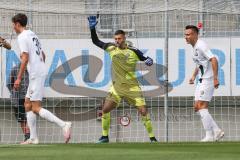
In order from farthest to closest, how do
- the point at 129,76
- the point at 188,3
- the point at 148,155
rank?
1. the point at 188,3
2. the point at 129,76
3. the point at 148,155

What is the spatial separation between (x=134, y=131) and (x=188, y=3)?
301 cm

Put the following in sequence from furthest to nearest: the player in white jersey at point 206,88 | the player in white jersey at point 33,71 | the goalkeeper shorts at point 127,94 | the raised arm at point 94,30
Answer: the goalkeeper shorts at point 127,94, the raised arm at point 94,30, the player in white jersey at point 206,88, the player in white jersey at point 33,71

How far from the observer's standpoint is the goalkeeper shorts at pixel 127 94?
47.8ft

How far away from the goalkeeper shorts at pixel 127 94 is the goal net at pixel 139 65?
206 cm

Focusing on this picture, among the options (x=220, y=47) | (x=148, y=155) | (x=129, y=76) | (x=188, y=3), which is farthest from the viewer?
(x=188, y=3)

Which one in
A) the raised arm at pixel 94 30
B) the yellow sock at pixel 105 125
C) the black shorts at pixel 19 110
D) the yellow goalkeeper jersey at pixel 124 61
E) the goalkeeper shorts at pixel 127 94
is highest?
the raised arm at pixel 94 30

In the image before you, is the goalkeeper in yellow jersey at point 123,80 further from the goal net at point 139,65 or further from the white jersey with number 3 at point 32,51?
the white jersey with number 3 at point 32,51

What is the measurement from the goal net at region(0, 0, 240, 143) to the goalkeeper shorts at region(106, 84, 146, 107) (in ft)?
6.77

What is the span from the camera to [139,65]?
16.9 m

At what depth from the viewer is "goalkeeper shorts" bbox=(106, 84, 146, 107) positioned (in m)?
14.6

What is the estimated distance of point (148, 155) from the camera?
923 cm

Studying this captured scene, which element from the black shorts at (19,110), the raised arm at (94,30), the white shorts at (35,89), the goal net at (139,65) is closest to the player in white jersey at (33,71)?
the white shorts at (35,89)

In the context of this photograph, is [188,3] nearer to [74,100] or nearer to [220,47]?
[220,47]

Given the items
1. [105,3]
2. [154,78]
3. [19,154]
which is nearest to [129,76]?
[154,78]
